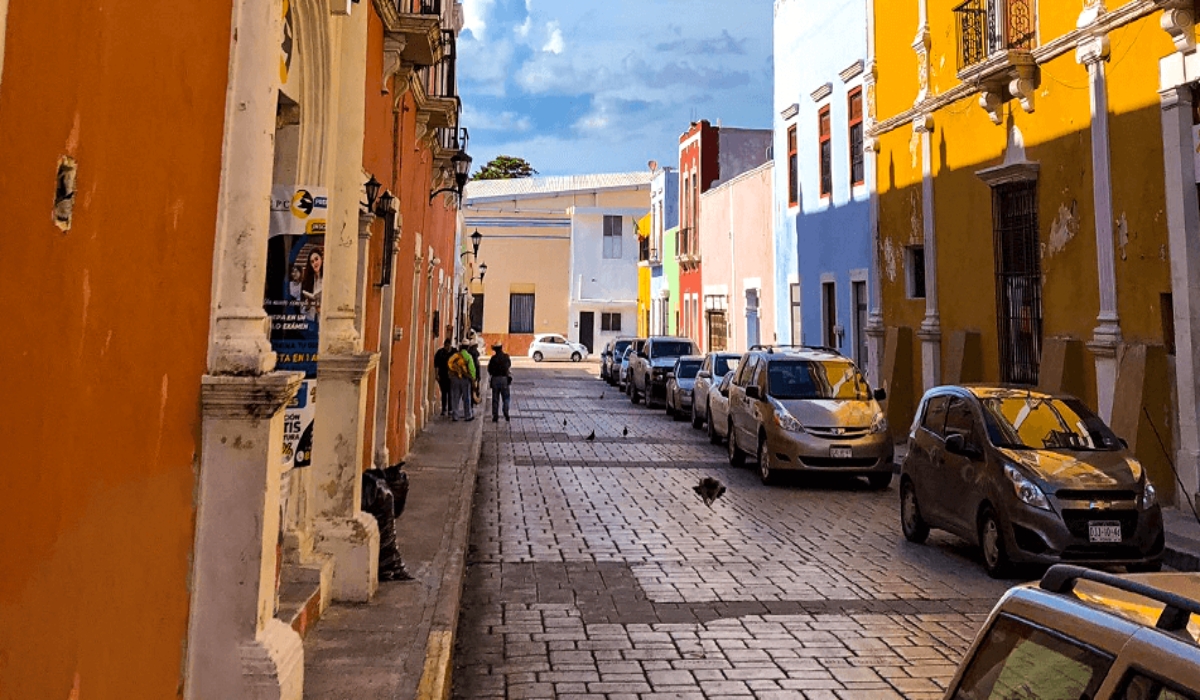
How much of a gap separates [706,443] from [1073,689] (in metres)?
16.9

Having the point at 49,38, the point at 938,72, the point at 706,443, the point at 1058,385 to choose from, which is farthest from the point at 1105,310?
the point at 49,38

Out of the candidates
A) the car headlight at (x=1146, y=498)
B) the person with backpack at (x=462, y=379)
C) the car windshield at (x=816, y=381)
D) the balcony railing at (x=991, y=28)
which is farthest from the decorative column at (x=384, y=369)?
the balcony railing at (x=991, y=28)

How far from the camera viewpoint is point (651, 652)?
6.32 meters

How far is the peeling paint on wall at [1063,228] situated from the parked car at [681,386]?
11.0 m

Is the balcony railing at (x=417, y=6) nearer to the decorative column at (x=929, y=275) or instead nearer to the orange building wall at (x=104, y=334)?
the orange building wall at (x=104, y=334)

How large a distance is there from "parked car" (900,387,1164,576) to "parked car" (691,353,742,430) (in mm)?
10877

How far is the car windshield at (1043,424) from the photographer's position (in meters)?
8.79

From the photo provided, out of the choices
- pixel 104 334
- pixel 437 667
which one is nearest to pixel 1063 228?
pixel 437 667

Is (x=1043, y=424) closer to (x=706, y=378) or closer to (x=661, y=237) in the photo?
(x=706, y=378)

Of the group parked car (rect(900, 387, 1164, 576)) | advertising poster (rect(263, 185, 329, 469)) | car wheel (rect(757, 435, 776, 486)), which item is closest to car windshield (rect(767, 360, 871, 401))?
car wheel (rect(757, 435, 776, 486))

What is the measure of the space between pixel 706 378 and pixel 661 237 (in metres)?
24.9

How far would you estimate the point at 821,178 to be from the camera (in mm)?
22750

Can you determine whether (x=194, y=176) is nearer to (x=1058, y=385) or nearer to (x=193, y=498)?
(x=193, y=498)

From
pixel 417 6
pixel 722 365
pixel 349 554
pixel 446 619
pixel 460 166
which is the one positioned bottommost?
pixel 446 619
